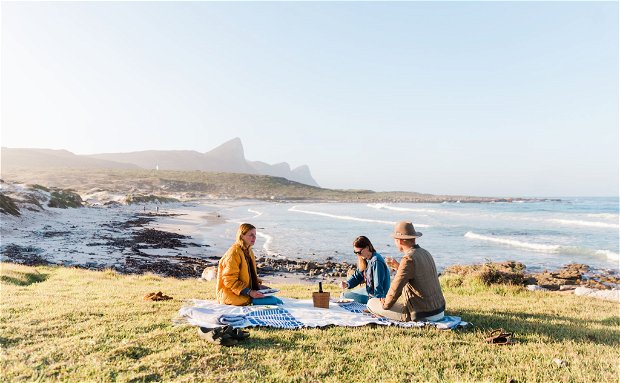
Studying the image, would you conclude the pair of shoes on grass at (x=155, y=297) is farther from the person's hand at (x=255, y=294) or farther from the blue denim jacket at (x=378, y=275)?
the blue denim jacket at (x=378, y=275)

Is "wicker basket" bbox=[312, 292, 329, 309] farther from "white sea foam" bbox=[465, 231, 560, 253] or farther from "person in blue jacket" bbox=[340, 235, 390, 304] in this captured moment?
"white sea foam" bbox=[465, 231, 560, 253]

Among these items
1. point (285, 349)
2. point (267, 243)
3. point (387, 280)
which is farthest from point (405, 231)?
point (267, 243)

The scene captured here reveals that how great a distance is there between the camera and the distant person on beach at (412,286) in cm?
684

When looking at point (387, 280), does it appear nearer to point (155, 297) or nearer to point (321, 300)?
point (321, 300)

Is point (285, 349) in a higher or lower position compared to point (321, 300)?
lower

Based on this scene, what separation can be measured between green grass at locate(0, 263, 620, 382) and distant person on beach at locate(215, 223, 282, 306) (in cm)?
120

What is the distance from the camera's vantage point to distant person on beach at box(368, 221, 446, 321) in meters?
6.84

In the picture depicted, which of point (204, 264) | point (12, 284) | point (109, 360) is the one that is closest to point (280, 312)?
point (109, 360)

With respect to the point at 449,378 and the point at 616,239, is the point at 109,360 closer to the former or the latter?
the point at 449,378

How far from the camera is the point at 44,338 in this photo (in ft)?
20.4

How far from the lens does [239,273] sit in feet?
26.1

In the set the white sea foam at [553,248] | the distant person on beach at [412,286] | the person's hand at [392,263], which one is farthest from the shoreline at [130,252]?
the distant person on beach at [412,286]

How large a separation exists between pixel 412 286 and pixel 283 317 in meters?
2.47

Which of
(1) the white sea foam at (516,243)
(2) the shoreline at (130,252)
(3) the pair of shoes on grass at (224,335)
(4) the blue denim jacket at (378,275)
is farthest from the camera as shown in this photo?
(1) the white sea foam at (516,243)
